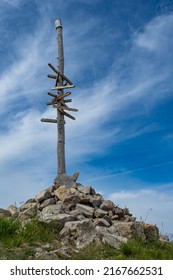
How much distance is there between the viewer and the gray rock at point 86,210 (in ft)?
41.0

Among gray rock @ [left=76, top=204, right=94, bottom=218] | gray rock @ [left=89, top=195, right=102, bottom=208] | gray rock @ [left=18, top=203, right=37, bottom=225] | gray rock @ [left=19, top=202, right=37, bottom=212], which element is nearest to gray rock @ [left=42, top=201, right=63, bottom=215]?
gray rock @ [left=18, top=203, right=37, bottom=225]

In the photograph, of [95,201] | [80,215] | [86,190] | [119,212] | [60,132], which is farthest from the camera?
[60,132]

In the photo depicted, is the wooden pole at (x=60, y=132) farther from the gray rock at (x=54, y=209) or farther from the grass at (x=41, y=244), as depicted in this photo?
the grass at (x=41, y=244)

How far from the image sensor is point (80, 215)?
39.9 ft

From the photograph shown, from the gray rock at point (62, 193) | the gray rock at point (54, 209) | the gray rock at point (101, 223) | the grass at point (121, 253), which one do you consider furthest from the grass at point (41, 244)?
the gray rock at point (62, 193)

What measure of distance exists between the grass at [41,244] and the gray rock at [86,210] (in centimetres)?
170

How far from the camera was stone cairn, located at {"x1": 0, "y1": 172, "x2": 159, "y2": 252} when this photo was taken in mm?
10547

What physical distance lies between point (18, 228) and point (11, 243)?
0.92m

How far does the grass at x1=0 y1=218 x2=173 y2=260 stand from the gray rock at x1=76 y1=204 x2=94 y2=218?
5.59 feet

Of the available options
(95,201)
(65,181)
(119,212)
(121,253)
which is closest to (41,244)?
(121,253)

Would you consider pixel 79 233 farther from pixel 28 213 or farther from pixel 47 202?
pixel 47 202

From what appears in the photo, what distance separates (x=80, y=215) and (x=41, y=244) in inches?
96.0
